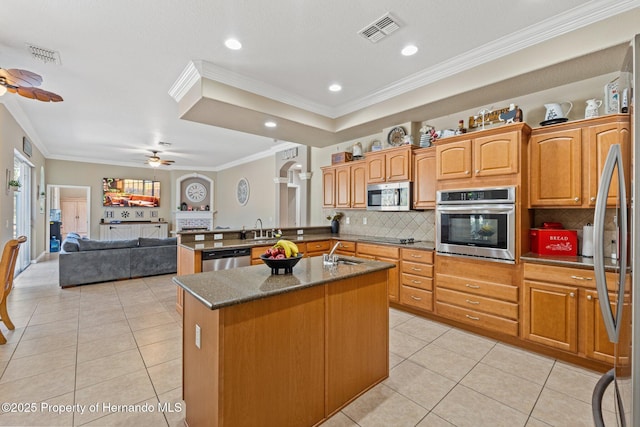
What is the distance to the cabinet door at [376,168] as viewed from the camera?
4.38 metres

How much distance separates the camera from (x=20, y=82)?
2680mm

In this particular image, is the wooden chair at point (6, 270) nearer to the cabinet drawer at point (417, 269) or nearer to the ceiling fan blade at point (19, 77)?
the ceiling fan blade at point (19, 77)

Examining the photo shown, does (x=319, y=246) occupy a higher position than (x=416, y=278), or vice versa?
(x=319, y=246)

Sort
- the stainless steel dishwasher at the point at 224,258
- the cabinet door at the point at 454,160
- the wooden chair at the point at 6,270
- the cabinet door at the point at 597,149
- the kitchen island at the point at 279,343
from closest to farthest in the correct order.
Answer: the kitchen island at the point at 279,343
the cabinet door at the point at 597,149
the wooden chair at the point at 6,270
the cabinet door at the point at 454,160
the stainless steel dishwasher at the point at 224,258

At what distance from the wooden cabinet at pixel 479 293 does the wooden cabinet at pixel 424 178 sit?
2.69 feet

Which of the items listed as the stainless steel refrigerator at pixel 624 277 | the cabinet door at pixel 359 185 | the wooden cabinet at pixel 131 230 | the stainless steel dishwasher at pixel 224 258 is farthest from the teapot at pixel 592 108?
the wooden cabinet at pixel 131 230

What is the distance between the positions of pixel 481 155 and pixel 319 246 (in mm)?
2659

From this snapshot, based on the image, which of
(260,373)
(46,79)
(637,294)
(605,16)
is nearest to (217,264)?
(260,373)

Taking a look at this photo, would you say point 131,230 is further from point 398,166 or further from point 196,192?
point 398,166

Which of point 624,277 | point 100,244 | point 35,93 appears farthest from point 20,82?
point 624,277

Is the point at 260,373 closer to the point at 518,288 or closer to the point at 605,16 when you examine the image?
the point at 518,288

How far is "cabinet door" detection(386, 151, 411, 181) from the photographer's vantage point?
4.04 meters

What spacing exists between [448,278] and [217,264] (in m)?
2.77

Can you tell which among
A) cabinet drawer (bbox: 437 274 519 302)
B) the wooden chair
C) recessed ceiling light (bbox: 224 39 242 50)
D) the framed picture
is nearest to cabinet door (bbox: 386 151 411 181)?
cabinet drawer (bbox: 437 274 519 302)
